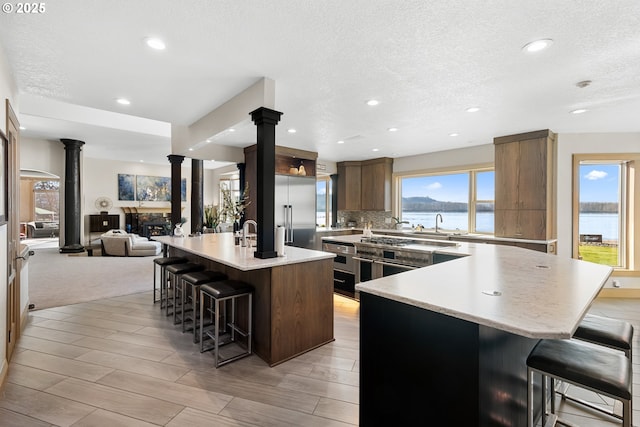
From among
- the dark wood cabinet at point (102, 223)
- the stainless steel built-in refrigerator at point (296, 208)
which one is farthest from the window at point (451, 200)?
the dark wood cabinet at point (102, 223)

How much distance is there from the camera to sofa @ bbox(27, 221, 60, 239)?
11.8 meters

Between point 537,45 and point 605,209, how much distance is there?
13.8 ft

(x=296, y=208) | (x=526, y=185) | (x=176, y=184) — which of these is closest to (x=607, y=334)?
(x=526, y=185)

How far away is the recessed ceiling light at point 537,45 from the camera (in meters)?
2.17

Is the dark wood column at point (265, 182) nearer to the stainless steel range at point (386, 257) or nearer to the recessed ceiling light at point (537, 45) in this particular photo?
the stainless steel range at point (386, 257)

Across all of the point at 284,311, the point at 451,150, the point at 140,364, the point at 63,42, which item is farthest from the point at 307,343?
the point at 451,150

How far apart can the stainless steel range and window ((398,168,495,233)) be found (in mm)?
2503

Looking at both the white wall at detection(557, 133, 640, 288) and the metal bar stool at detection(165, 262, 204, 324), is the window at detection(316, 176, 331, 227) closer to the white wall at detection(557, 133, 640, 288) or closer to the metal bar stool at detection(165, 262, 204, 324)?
the metal bar stool at detection(165, 262, 204, 324)

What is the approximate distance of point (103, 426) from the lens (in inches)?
71.0

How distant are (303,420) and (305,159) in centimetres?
535

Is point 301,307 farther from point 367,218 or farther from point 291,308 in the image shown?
point 367,218

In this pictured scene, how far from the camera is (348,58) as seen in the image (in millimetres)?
2459

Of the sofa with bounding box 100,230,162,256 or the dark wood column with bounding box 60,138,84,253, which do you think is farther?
the dark wood column with bounding box 60,138,84,253

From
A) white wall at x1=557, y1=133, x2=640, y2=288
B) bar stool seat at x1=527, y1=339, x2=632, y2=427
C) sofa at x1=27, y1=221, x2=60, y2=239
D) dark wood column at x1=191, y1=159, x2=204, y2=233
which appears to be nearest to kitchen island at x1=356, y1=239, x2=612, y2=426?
bar stool seat at x1=527, y1=339, x2=632, y2=427
